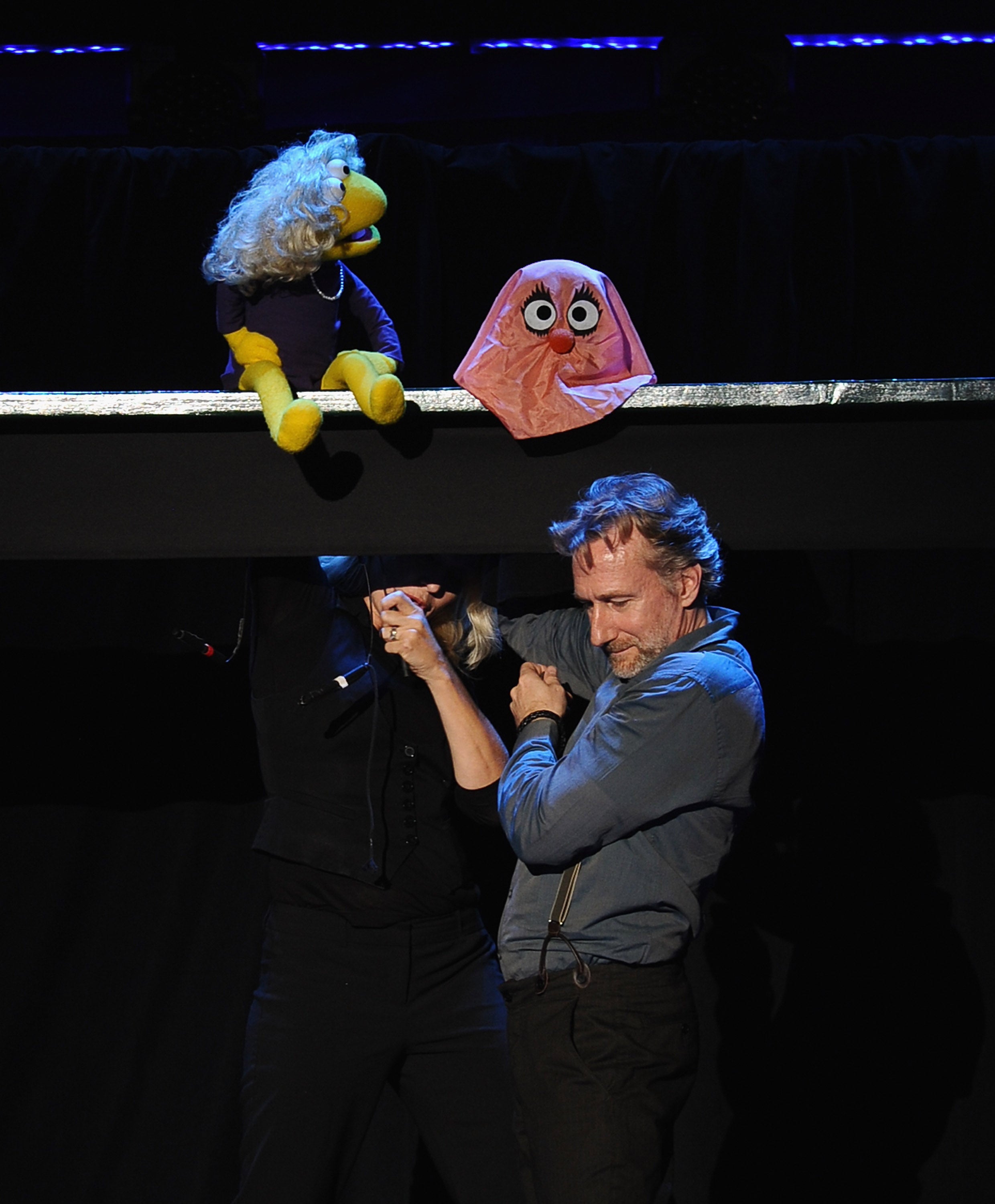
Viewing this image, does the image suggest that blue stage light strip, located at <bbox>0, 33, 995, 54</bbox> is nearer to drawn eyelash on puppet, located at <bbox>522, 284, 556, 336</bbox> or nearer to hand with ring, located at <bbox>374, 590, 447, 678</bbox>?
drawn eyelash on puppet, located at <bbox>522, 284, 556, 336</bbox>

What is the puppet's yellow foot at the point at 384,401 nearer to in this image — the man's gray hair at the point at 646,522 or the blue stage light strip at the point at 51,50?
the man's gray hair at the point at 646,522

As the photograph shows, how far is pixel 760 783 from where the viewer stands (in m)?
2.38

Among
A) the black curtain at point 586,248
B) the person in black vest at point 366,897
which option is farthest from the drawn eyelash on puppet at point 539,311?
the black curtain at point 586,248

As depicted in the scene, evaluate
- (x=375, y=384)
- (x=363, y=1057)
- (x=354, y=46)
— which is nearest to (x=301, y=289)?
(x=375, y=384)

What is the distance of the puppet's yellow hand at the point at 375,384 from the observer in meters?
1.48

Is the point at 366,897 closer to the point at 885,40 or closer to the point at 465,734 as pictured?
the point at 465,734

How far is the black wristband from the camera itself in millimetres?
1640

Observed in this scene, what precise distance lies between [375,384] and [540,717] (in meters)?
0.53

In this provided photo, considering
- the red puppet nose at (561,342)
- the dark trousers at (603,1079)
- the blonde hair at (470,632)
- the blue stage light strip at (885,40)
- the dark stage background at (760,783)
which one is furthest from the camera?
the blue stage light strip at (885,40)

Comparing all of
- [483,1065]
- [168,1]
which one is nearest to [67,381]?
[168,1]

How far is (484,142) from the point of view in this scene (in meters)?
2.68

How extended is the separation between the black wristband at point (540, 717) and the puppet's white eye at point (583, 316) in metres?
0.56

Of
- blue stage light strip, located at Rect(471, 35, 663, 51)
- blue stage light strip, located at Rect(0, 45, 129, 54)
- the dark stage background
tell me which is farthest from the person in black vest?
blue stage light strip, located at Rect(0, 45, 129, 54)

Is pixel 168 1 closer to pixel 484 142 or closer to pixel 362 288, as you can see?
pixel 484 142
